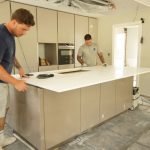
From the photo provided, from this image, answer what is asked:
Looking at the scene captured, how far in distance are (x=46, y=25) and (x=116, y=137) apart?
2.99 meters

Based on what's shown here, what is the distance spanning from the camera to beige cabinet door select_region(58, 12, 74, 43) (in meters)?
4.56

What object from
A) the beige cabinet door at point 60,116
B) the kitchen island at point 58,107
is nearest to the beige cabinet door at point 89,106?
the kitchen island at point 58,107

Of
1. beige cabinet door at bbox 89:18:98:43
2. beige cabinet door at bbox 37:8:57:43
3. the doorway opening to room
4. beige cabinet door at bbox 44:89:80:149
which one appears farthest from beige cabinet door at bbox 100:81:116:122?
beige cabinet door at bbox 89:18:98:43

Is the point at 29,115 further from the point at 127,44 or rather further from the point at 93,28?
the point at 127,44

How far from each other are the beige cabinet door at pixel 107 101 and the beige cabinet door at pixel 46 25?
2.09 meters

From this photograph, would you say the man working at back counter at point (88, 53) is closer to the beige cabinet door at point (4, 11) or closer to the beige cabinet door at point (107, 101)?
the beige cabinet door at point (107, 101)

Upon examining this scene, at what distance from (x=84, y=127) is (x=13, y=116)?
1063 millimetres

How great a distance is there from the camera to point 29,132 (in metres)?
2.24

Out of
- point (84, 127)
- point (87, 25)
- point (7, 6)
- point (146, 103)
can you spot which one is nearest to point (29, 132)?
point (84, 127)

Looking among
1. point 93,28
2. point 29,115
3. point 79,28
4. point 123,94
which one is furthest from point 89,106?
point 93,28

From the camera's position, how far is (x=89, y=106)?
8.73ft

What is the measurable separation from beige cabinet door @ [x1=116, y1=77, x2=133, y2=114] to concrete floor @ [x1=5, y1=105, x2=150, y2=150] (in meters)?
0.24

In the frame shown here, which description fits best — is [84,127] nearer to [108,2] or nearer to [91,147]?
[91,147]

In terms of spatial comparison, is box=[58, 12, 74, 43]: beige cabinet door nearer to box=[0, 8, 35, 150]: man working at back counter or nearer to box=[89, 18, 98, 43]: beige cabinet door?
box=[89, 18, 98, 43]: beige cabinet door
